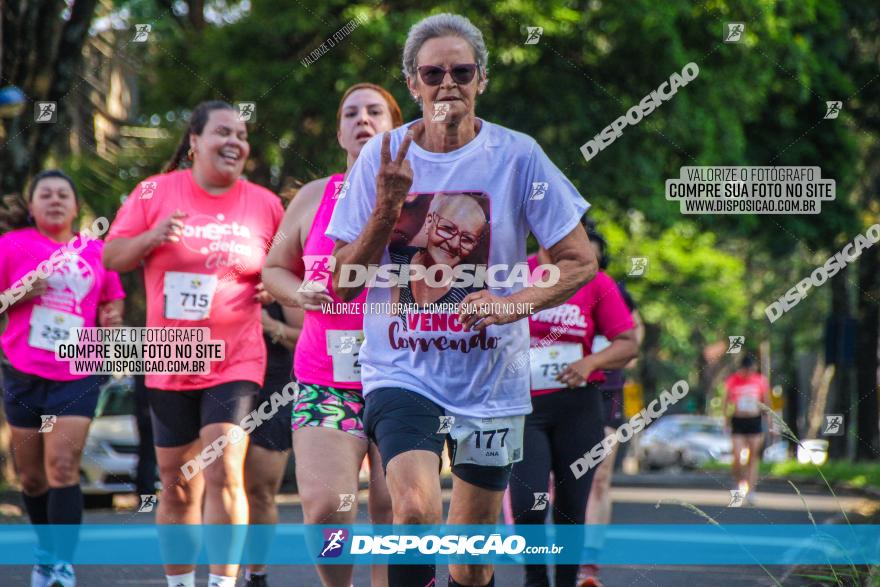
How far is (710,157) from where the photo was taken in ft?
58.6

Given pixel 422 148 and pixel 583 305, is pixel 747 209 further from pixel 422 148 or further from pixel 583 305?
pixel 422 148

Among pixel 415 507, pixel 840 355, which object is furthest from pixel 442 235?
pixel 840 355

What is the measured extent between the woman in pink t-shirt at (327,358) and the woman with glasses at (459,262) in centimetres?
40

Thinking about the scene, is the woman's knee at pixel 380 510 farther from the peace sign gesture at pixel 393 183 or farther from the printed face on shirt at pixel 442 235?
the peace sign gesture at pixel 393 183

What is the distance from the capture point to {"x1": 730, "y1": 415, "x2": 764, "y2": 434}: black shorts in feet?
54.2

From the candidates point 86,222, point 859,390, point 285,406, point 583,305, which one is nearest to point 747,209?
point 583,305

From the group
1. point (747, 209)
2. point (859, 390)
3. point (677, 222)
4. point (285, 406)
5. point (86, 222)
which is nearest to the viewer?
point (285, 406)

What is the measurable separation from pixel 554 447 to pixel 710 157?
11392mm

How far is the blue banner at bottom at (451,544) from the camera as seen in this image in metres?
4.65

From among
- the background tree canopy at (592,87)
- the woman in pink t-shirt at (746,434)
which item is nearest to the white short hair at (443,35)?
the background tree canopy at (592,87)

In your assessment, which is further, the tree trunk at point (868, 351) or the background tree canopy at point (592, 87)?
the tree trunk at point (868, 351)

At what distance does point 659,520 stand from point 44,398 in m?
7.34

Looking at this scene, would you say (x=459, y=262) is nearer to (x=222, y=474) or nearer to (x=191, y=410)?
(x=222, y=474)

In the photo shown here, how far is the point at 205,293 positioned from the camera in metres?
6.54
